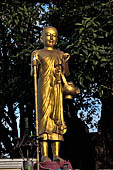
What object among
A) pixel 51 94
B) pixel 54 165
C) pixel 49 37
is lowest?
pixel 54 165

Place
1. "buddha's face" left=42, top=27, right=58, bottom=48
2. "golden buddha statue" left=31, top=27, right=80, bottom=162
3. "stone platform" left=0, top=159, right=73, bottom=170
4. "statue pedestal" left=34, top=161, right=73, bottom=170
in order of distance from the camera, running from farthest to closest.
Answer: "buddha's face" left=42, top=27, right=58, bottom=48 < "golden buddha statue" left=31, top=27, right=80, bottom=162 < "statue pedestal" left=34, top=161, right=73, bottom=170 < "stone platform" left=0, top=159, right=73, bottom=170

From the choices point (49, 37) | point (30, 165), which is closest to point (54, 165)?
point (30, 165)

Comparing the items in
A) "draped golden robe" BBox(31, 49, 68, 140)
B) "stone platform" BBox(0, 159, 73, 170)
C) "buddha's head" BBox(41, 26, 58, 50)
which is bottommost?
"stone platform" BBox(0, 159, 73, 170)

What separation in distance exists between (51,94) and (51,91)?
71 millimetres

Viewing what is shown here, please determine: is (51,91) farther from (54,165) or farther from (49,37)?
(54,165)

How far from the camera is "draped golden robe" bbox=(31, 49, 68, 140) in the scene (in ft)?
38.6

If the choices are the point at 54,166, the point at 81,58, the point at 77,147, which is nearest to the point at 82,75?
the point at 81,58

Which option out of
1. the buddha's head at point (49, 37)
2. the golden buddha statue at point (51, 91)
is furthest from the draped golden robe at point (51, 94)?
the buddha's head at point (49, 37)

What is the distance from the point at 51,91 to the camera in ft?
39.5

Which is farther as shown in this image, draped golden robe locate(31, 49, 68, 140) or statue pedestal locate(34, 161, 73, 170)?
draped golden robe locate(31, 49, 68, 140)

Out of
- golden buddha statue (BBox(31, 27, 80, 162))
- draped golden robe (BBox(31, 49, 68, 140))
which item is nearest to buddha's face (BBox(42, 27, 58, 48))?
golden buddha statue (BBox(31, 27, 80, 162))

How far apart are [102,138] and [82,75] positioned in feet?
13.3

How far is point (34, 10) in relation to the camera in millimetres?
18953

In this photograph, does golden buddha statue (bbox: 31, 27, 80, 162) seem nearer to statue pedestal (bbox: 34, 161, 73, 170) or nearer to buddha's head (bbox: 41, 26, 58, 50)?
buddha's head (bbox: 41, 26, 58, 50)
